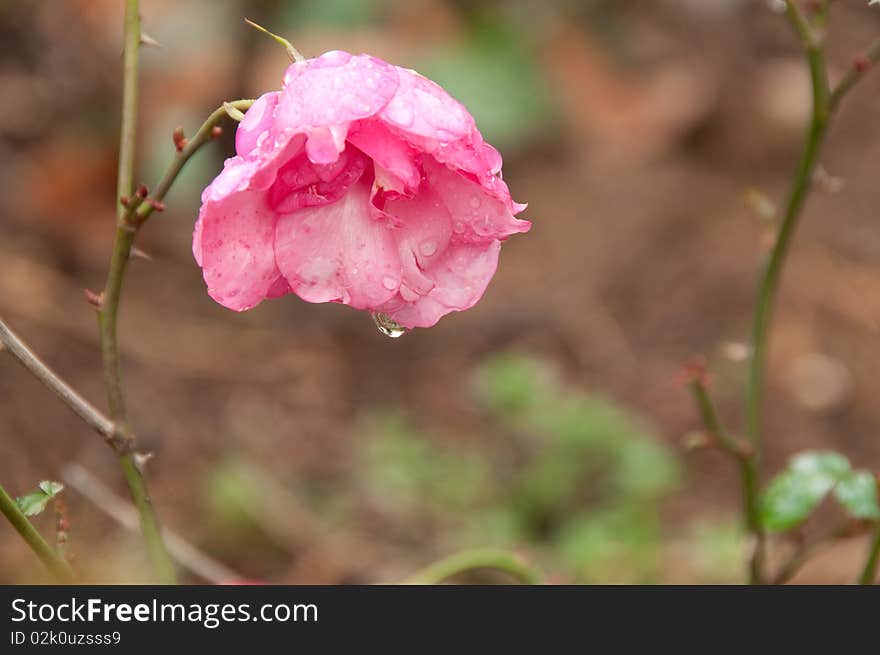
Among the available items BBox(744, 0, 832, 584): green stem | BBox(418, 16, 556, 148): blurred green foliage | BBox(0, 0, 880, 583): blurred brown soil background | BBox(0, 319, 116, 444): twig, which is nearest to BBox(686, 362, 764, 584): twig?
BBox(744, 0, 832, 584): green stem

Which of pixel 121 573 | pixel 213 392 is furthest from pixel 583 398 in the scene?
pixel 121 573

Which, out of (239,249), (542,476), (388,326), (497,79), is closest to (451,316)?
(542,476)

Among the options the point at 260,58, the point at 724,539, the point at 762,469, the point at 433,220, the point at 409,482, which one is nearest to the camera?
the point at 433,220

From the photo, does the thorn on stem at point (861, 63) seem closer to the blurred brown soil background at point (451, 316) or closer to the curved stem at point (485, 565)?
the curved stem at point (485, 565)

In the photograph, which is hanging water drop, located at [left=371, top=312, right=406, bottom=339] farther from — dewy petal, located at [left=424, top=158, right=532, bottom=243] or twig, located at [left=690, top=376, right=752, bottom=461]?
twig, located at [left=690, top=376, right=752, bottom=461]

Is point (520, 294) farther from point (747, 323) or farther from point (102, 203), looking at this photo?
point (102, 203)

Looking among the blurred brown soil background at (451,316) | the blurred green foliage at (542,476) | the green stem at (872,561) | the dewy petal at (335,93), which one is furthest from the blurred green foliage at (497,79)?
the dewy petal at (335,93)
